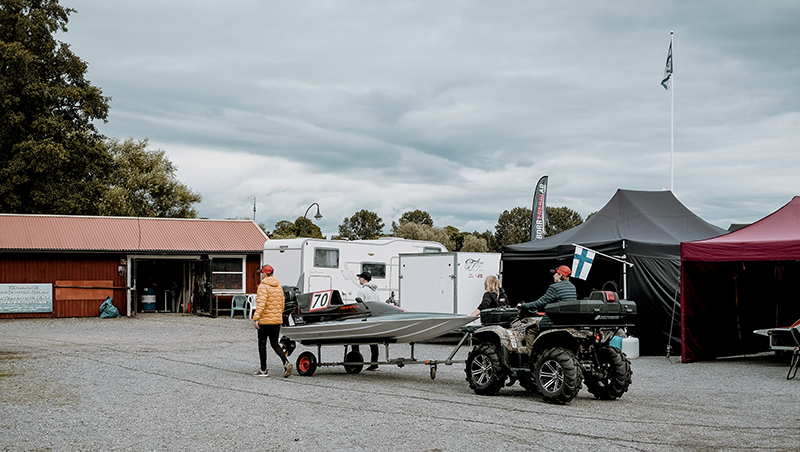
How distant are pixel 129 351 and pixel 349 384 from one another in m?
6.37

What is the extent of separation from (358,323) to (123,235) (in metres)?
20.6

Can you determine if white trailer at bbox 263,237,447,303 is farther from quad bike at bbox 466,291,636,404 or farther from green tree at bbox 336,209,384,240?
green tree at bbox 336,209,384,240

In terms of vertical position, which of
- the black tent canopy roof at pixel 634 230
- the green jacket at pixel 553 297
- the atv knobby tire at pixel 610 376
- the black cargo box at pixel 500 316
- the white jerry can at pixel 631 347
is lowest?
the white jerry can at pixel 631 347

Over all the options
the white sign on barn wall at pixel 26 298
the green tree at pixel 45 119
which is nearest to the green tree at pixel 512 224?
the green tree at pixel 45 119

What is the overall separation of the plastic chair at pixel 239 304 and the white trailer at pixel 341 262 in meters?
4.16

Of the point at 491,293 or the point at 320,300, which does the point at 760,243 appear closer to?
the point at 491,293

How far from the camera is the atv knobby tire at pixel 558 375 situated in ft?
27.8

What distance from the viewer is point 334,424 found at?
712 centimetres

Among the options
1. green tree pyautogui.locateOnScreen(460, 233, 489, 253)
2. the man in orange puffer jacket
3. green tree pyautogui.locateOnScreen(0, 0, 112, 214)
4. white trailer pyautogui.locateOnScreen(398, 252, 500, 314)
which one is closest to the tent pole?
white trailer pyautogui.locateOnScreen(398, 252, 500, 314)

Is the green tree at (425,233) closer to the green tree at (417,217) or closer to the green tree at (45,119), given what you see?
the green tree at (417,217)

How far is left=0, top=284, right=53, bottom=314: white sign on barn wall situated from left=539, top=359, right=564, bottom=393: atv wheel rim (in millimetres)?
22586

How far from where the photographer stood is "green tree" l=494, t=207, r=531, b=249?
287 ft

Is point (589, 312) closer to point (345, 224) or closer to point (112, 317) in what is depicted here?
point (112, 317)

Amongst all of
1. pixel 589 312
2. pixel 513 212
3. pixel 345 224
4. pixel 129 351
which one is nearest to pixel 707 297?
pixel 589 312
